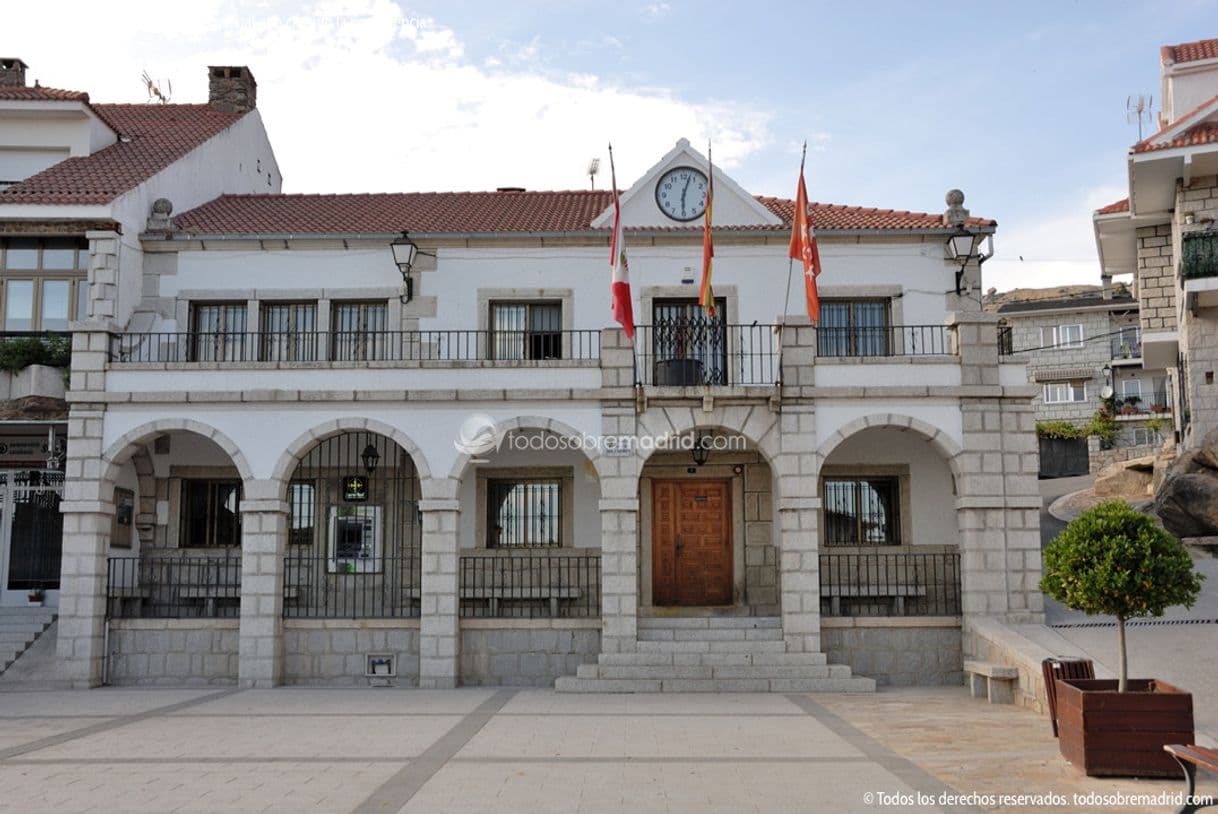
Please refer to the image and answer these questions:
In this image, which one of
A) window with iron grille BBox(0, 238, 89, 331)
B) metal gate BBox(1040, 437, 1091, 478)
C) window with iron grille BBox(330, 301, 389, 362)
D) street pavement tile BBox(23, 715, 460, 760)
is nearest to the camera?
street pavement tile BBox(23, 715, 460, 760)

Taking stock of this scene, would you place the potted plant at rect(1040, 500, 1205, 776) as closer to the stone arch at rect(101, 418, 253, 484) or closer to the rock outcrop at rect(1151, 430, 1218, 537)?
the rock outcrop at rect(1151, 430, 1218, 537)

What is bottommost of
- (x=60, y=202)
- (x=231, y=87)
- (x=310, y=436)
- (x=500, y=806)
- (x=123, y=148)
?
(x=500, y=806)

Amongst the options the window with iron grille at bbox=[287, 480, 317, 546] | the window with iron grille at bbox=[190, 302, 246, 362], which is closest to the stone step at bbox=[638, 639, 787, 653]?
the window with iron grille at bbox=[287, 480, 317, 546]

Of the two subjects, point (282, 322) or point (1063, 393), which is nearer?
point (282, 322)

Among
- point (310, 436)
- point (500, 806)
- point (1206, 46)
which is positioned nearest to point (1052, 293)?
point (1206, 46)

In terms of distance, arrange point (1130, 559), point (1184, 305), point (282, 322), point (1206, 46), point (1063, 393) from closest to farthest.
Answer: point (1130, 559) < point (282, 322) < point (1184, 305) < point (1206, 46) < point (1063, 393)

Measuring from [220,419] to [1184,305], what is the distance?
1644 centimetres

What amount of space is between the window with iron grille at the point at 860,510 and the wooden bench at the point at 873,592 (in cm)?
92

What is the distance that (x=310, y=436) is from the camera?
15719 mm

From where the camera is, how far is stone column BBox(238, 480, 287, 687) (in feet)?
50.1

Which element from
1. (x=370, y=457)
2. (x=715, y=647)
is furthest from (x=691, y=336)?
(x=370, y=457)

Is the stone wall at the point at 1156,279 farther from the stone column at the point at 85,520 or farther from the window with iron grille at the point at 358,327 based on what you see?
the stone column at the point at 85,520

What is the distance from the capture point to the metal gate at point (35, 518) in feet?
58.3

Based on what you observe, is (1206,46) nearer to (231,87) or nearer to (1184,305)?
(1184,305)
